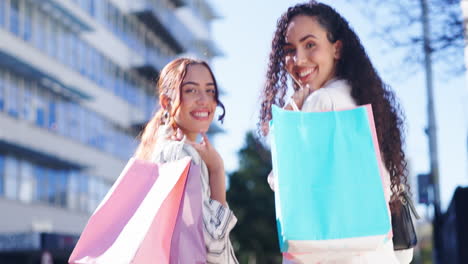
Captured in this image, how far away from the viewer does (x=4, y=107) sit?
26.6 meters

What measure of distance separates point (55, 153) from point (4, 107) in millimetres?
3927

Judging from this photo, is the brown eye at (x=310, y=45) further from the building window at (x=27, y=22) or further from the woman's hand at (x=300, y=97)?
the building window at (x=27, y=22)

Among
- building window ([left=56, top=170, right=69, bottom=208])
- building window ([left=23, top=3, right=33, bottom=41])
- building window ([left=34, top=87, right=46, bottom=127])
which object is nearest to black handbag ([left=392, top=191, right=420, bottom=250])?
building window ([left=23, top=3, right=33, bottom=41])

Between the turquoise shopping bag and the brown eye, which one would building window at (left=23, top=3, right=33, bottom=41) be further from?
the turquoise shopping bag

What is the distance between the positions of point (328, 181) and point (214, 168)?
40.1 inches

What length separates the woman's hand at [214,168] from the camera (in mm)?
3339

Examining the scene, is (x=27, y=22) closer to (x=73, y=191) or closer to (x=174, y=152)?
(x=73, y=191)

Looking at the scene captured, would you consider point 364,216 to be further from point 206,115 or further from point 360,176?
point 206,115

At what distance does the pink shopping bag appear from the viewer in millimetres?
2963

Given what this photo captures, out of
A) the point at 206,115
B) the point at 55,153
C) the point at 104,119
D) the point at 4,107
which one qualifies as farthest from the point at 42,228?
the point at 206,115

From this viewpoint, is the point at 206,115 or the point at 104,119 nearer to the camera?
the point at 206,115

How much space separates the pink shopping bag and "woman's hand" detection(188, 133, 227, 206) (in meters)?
0.26

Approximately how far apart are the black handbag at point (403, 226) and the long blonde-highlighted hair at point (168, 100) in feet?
3.93

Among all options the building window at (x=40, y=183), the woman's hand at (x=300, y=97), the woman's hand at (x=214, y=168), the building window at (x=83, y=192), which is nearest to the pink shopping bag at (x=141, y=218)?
the woman's hand at (x=214, y=168)
